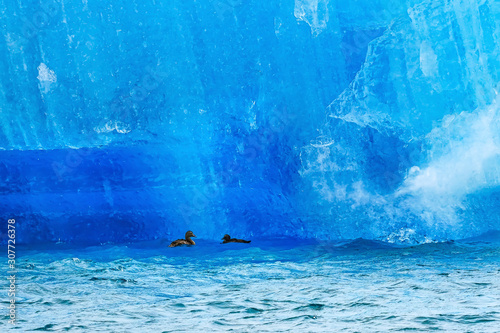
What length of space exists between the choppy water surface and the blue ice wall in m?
0.81

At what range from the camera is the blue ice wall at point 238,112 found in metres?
8.93

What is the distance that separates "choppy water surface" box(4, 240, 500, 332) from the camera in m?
4.66

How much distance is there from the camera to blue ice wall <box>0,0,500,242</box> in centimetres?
893

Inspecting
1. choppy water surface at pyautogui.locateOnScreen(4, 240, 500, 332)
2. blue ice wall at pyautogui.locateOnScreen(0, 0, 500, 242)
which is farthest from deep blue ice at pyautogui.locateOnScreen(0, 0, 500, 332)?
choppy water surface at pyautogui.locateOnScreen(4, 240, 500, 332)

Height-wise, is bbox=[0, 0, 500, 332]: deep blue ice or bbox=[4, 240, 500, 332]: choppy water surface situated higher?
bbox=[0, 0, 500, 332]: deep blue ice

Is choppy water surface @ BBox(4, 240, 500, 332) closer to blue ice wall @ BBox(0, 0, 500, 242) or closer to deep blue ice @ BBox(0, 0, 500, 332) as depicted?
deep blue ice @ BBox(0, 0, 500, 332)

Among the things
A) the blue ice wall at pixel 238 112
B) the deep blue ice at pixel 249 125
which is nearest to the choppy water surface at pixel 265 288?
the deep blue ice at pixel 249 125

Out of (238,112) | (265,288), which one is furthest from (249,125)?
(265,288)

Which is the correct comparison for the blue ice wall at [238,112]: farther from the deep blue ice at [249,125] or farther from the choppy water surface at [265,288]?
the choppy water surface at [265,288]

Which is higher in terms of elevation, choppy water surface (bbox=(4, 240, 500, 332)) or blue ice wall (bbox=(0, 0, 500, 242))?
blue ice wall (bbox=(0, 0, 500, 242))

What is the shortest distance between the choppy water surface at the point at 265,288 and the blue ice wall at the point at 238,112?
0.81 metres

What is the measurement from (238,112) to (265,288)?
3801 mm

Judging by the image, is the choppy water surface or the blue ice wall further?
the blue ice wall

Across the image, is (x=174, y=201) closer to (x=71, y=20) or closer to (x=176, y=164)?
(x=176, y=164)
